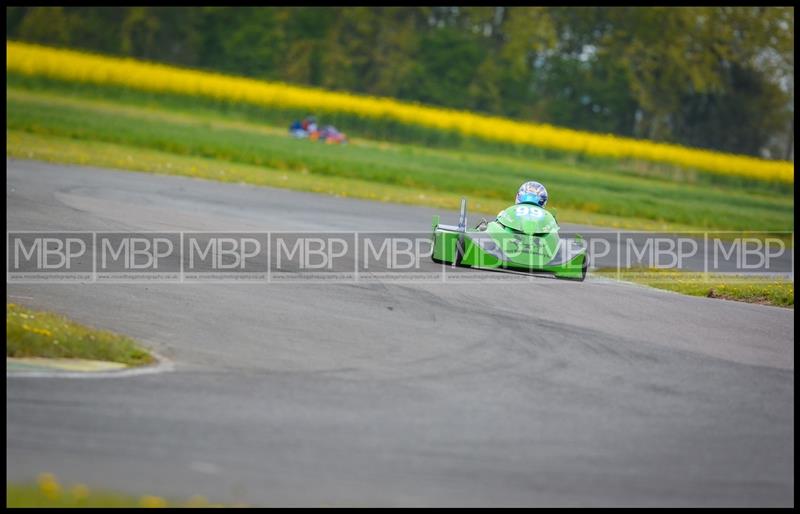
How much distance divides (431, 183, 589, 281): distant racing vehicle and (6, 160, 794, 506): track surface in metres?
0.24

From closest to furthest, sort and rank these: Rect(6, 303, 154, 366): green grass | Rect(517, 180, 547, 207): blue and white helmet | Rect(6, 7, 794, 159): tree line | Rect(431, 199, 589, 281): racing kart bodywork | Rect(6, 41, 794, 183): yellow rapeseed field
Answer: Rect(6, 303, 154, 366): green grass → Rect(431, 199, 589, 281): racing kart bodywork → Rect(517, 180, 547, 207): blue and white helmet → Rect(6, 41, 794, 183): yellow rapeseed field → Rect(6, 7, 794, 159): tree line

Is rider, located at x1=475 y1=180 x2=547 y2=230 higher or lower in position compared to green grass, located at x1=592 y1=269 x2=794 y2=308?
higher

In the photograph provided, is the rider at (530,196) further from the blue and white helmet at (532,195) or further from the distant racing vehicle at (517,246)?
the distant racing vehicle at (517,246)

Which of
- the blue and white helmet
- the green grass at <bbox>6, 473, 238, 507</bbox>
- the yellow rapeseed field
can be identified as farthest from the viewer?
the yellow rapeseed field

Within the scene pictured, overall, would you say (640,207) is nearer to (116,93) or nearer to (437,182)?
(437,182)

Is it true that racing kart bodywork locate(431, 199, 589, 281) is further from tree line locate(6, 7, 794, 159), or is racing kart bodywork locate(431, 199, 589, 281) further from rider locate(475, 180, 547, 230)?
tree line locate(6, 7, 794, 159)

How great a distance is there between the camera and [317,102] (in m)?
49.7

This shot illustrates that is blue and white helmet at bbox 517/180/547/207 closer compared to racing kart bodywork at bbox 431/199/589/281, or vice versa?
racing kart bodywork at bbox 431/199/589/281

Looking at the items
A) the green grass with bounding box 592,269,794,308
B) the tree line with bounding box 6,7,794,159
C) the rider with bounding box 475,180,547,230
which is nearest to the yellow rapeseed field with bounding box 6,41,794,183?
the tree line with bounding box 6,7,794,159

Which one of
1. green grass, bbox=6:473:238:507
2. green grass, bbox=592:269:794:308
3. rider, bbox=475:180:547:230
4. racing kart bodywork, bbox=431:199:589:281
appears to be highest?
rider, bbox=475:180:547:230

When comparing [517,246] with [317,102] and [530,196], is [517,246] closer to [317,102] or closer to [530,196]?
[530,196]

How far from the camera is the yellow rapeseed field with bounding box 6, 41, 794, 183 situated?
46.9 m

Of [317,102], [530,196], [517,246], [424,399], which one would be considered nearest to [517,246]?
[517,246]

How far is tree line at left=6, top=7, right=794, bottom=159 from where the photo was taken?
2458 inches
